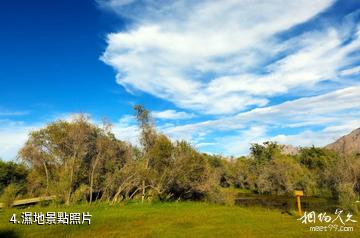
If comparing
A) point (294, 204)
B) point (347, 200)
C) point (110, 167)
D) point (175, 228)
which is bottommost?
point (294, 204)

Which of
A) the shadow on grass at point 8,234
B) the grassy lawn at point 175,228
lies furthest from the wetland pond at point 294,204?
the shadow on grass at point 8,234

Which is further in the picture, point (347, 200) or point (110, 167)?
point (110, 167)

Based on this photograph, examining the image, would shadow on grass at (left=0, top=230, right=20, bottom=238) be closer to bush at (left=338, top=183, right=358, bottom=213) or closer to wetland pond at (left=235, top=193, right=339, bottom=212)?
bush at (left=338, top=183, right=358, bottom=213)

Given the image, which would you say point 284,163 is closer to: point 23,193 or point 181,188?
point 181,188

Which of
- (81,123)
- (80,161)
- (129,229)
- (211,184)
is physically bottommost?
(129,229)

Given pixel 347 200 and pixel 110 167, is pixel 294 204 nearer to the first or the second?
pixel 347 200

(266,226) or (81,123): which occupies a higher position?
(81,123)

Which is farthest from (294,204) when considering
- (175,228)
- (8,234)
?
(8,234)

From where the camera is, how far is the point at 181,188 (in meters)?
47.1

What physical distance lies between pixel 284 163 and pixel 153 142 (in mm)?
41673

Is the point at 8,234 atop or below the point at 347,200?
below

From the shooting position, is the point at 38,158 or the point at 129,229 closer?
the point at 129,229

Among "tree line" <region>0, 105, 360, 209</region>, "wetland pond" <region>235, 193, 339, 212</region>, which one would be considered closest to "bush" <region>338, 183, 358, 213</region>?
"wetland pond" <region>235, 193, 339, 212</region>

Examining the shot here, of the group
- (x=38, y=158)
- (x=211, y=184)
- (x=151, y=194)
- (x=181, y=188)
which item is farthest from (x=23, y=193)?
(x=211, y=184)
